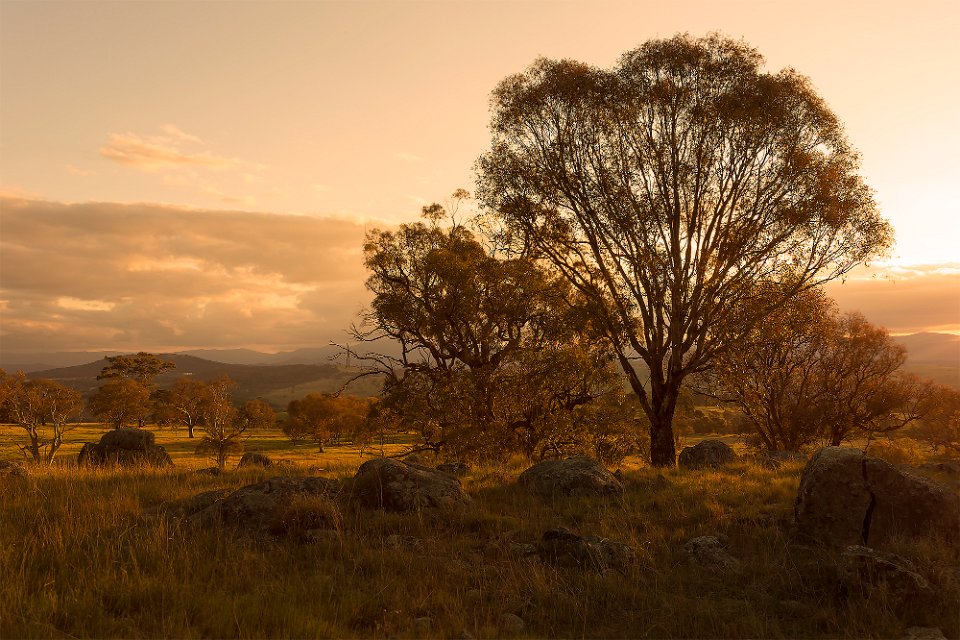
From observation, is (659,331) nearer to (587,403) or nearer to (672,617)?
(587,403)

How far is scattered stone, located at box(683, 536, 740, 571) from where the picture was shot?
25.0 feet

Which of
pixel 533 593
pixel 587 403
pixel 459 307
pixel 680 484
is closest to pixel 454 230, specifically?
pixel 459 307

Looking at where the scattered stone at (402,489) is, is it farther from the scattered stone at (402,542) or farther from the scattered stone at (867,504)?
the scattered stone at (867,504)

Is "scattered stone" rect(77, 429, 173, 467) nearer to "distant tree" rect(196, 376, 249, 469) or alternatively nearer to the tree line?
the tree line

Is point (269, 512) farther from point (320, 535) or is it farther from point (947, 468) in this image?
point (947, 468)

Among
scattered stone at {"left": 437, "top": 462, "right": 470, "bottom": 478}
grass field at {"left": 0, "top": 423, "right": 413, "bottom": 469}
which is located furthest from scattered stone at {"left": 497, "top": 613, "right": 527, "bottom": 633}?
grass field at {"left": 0, "top": 423, "right": 413, "bottom": 469}

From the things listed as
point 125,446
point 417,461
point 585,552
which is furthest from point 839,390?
point 125,446

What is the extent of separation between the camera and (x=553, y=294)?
23594 millimetres

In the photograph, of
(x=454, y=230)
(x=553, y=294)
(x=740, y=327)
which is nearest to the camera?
(x=740, y=327)

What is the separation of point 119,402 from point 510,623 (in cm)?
9968

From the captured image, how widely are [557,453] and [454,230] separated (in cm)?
1322

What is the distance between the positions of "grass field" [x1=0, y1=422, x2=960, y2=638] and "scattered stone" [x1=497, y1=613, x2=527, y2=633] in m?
0.05

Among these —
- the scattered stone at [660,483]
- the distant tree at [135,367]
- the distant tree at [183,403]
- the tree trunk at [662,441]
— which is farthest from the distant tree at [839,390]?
the distant tree at [135,367]

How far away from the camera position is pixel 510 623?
19.2 feet
